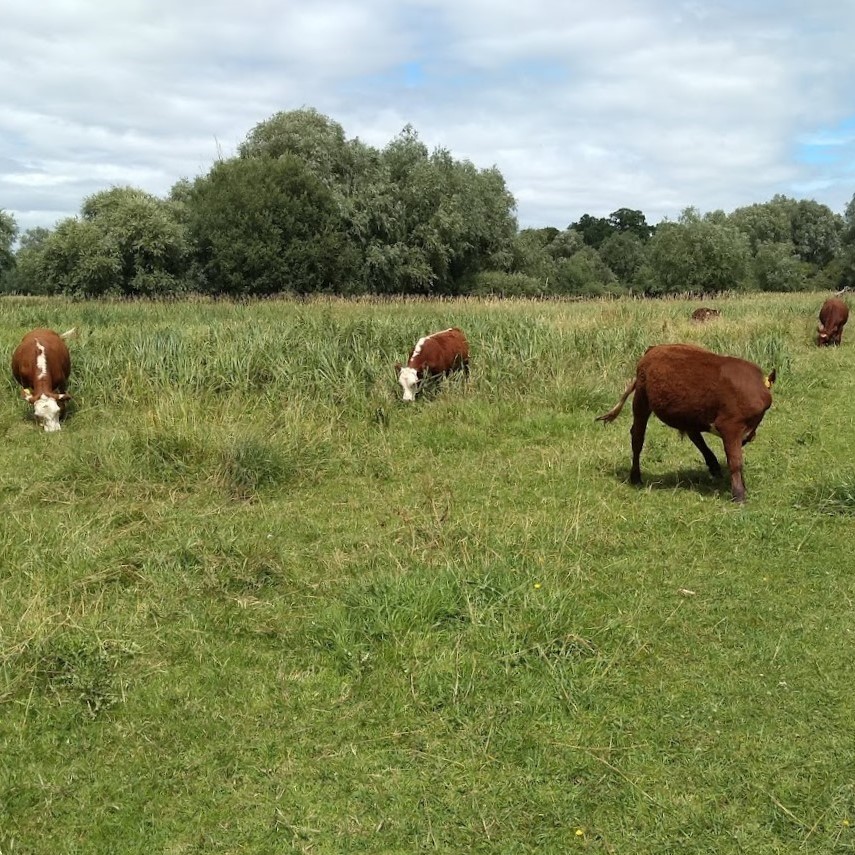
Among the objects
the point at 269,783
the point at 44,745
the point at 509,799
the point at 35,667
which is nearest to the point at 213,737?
the point at 269,783

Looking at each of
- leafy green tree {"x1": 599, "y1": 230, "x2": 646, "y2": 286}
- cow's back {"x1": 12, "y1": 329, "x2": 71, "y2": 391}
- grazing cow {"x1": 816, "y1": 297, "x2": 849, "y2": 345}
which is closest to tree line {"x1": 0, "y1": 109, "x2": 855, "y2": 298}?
grazing cow {"x1": 816, "y1": 297, "x2": 849, "y2": 345}

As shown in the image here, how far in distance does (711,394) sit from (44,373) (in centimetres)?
875

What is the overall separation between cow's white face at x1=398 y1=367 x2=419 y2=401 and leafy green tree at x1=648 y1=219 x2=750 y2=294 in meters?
37.1

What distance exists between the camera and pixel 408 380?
1095cm

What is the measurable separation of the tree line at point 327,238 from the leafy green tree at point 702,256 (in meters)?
0.08

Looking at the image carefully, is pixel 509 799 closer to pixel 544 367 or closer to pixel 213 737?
pixel 213 737

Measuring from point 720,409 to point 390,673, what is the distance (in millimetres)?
3852

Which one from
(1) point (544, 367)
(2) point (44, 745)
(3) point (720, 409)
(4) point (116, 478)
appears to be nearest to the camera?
(2) point (44, 745)

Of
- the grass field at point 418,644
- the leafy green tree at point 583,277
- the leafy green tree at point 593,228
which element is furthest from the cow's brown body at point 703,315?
the leafy green tree at point 593,228

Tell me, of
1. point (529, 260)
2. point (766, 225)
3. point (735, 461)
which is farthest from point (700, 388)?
point (766, 225)

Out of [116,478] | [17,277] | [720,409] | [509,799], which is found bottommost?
[509,799]

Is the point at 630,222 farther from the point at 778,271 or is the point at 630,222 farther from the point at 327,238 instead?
the point at 327,238

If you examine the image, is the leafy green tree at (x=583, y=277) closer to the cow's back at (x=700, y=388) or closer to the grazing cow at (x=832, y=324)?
the grazing cow at (x=832, y=324)

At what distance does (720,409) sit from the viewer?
6.33 m
